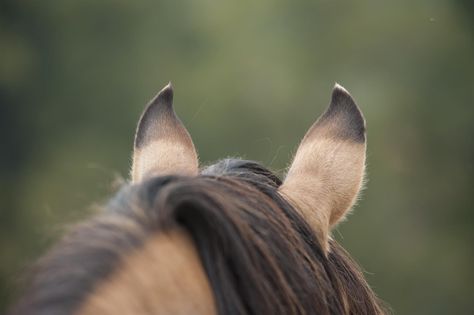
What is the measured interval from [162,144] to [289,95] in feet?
36.7

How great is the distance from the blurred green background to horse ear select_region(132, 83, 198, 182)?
33.1 feet

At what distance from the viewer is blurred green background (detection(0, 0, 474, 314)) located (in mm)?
13219

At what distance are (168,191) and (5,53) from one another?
1375 cm

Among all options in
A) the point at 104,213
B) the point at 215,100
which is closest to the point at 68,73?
the point at 215,100

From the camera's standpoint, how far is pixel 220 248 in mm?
1578

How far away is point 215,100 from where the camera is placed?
13.6m

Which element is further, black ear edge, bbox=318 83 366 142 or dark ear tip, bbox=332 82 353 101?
dark ear tip, bbox=332 82 353 101

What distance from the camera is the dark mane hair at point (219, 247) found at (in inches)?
55.8

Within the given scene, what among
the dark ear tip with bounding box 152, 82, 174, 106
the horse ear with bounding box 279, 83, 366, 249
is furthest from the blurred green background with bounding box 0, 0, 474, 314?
the horse ear with bounding box 279, 83, 366, 249

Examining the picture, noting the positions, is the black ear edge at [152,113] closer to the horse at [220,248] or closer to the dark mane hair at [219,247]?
the horse at [220,248]

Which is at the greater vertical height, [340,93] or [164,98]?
[164,98]

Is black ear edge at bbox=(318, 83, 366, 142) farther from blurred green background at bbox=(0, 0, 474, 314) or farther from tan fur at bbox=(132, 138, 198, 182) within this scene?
blurred green background at bbox=(0, 0, 474, 314)

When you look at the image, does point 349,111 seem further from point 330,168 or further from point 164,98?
point 164,98

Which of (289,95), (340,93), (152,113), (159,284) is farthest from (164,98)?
(289,95)
